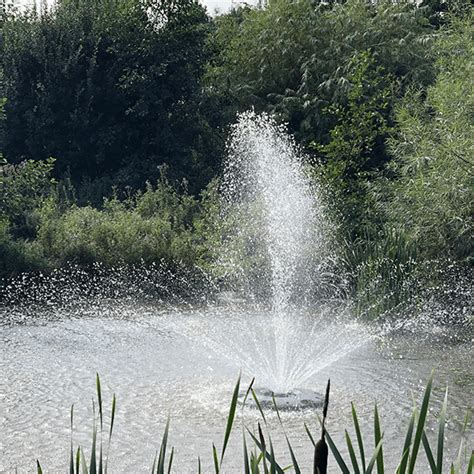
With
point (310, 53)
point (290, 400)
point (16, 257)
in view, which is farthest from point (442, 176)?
point (310, 53)

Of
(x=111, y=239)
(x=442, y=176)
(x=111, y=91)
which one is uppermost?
(x=111, y=91)

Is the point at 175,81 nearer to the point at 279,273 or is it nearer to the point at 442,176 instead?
the point at 279,273

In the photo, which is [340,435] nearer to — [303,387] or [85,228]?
[303,387]

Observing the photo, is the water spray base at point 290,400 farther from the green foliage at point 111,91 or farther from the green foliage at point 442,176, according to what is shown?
the green foliage at point 111,91

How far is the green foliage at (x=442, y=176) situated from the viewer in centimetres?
1114

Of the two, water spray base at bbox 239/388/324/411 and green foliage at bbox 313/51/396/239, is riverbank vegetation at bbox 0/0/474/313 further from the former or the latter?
water spray base at bbox 239/388/324/411

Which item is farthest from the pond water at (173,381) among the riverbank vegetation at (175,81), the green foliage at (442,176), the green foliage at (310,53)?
the green foliage at (310,53)

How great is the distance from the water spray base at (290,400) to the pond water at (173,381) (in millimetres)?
120

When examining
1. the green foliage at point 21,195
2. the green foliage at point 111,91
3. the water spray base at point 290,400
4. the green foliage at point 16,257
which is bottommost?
the water spray base at point 290,400

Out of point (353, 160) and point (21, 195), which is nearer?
point (21, 195)

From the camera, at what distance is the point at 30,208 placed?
547 inches

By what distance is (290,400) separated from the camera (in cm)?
643

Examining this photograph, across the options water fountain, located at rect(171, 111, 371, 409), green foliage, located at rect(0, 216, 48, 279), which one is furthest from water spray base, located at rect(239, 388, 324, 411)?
green foliage, located at rect(0, 216, 48, 279)

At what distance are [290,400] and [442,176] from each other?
5.64 meters
